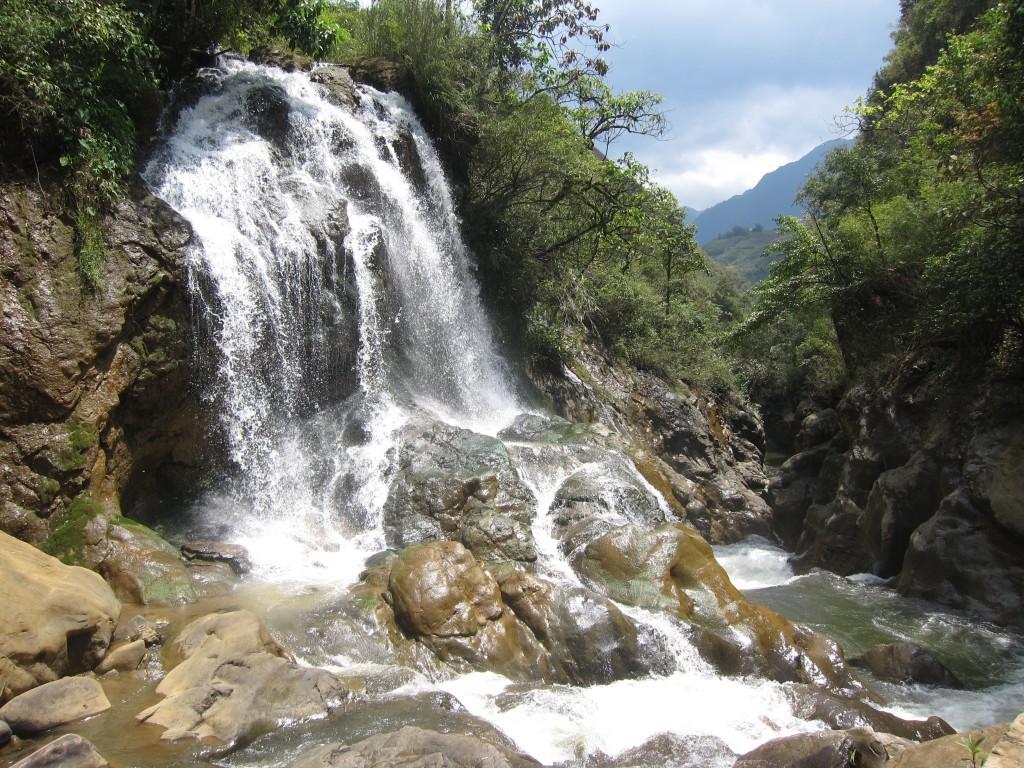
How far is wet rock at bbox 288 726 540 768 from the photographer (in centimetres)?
443

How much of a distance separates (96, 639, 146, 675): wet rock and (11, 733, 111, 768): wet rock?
1686 millimetres

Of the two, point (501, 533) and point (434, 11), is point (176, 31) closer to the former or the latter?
point (434, 11)

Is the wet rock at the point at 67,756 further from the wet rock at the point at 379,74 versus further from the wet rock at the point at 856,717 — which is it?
the wet rock at the point at 379,74

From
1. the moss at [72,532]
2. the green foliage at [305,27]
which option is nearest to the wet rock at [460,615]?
the moss at [72,532]

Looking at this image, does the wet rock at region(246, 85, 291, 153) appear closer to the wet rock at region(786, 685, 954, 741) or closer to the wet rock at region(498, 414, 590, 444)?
the wet rock at region(498, 414, 590, 444)

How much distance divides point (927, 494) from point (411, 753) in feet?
32.7

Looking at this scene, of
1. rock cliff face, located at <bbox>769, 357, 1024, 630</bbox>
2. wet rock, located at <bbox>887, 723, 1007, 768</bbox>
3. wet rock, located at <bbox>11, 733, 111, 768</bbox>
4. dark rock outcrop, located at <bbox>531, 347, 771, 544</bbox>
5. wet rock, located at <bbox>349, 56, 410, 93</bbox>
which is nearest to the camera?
wet rock, located at <bbox>887, 723, 1007, 768</bbox>

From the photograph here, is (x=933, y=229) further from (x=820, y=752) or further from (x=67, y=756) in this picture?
(x=67, y=756)

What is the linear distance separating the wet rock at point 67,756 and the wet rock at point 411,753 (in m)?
1.19

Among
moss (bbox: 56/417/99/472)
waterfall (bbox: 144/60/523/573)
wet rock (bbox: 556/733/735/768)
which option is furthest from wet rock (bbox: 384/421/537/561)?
moss (bbox: 56/417/99/472)

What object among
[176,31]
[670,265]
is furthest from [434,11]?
[670,265]

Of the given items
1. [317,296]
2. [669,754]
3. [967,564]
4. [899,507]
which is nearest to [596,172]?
[317,296]

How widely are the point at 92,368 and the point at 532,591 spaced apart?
19.5 feet

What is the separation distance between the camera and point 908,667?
7.73 meters
